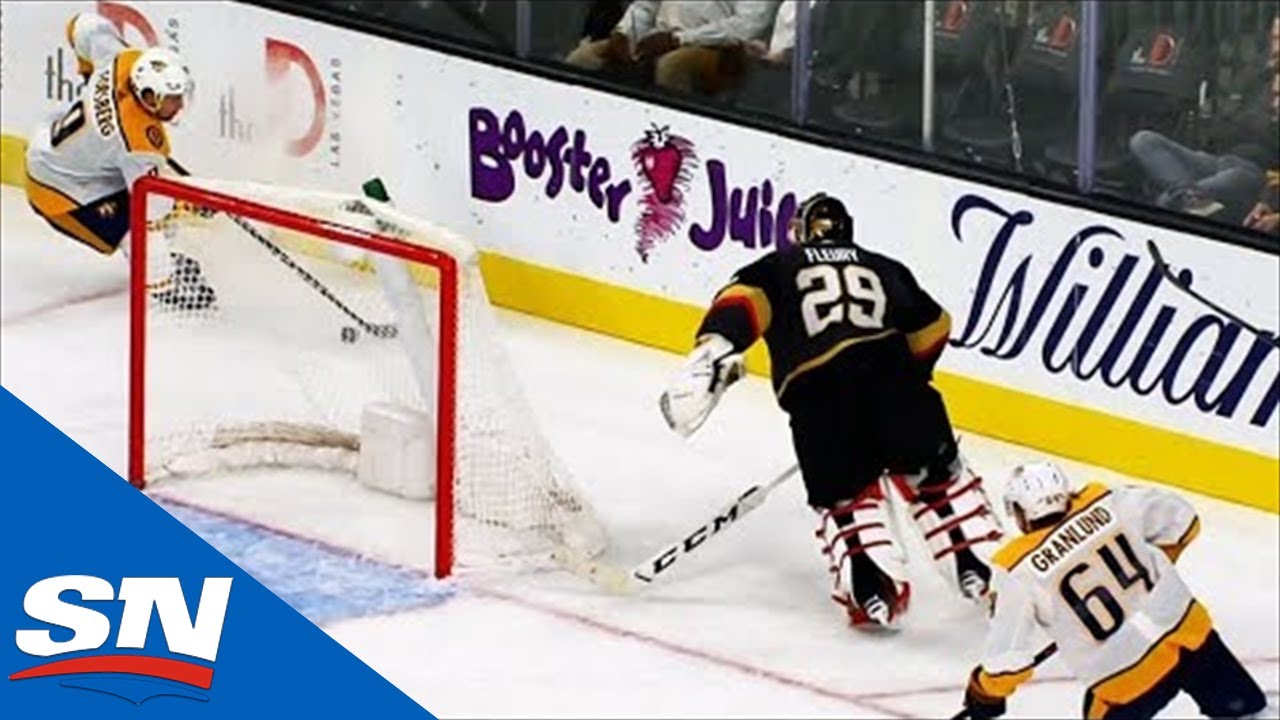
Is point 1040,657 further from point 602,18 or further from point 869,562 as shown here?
point 602,18

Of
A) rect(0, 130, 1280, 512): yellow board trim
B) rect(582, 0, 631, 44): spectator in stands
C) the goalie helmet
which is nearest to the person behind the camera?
the goalie helmet

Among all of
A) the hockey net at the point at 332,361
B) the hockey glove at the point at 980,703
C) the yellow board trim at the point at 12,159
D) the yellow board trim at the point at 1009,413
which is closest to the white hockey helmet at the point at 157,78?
the hockey net at the point at 332,361

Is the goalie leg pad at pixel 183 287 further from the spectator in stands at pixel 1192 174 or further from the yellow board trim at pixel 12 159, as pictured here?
the yellow board trim at pixel 12 159

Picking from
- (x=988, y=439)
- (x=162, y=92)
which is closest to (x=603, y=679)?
(x=988, y=439)

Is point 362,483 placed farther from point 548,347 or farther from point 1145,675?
point 1145,675

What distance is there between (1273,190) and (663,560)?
1.81 m

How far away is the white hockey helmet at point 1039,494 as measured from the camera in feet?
26.0

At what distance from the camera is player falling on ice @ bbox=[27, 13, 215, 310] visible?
1077cm

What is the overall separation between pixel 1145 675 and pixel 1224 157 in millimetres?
2331

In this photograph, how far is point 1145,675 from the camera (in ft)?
26.2

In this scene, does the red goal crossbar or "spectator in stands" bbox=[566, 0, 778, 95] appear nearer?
the red goal crossbar

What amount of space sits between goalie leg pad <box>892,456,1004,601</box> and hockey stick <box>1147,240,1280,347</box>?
945 mm

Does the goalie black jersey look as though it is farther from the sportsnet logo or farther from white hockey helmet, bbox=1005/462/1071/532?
the sportsnet logo

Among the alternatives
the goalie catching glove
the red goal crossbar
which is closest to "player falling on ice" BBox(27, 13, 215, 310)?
the red goal crossbar
